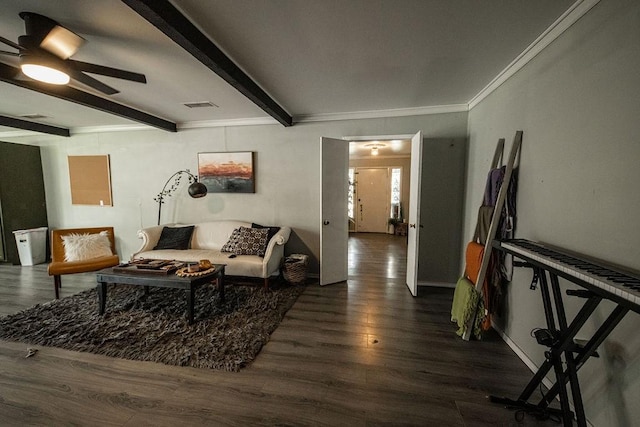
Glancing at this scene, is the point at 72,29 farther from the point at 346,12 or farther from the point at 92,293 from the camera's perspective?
the point at 92,293

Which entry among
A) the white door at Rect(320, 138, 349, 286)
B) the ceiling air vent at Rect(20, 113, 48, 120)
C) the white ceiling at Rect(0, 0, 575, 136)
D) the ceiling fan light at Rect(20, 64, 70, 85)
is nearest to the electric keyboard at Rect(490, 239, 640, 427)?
the white ceiling at Rect(0, 0, 575, 136)

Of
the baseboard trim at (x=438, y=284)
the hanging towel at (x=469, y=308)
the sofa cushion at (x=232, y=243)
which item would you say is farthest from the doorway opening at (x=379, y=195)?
the hanging towel at (x=469, y=308)

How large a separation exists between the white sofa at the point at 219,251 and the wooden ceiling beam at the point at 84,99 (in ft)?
5.29

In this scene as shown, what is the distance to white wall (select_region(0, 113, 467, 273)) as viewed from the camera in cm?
377

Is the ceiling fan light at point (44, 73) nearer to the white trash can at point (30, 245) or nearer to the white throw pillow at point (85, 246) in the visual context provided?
the white throw pillow at point (85, 246)

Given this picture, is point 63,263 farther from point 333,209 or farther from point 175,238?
point 333,209

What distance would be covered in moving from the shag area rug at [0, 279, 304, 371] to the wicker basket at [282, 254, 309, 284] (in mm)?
311

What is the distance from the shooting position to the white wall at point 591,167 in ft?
3.92

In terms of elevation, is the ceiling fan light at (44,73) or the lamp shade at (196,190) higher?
the ceiling fan light at (44,73)

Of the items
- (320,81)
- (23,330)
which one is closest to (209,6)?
(320,81)

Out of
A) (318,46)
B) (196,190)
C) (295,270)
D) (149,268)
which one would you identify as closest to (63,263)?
(149,268)

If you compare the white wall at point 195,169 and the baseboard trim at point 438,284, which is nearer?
the baseboard trim at point 438,284

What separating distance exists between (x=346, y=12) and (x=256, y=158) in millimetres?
2709

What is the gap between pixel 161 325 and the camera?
2.41m
